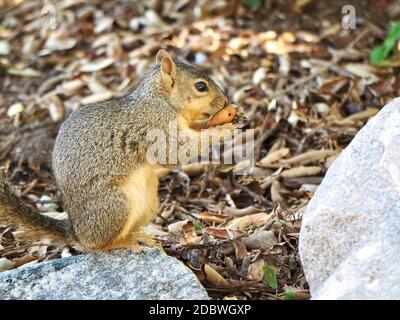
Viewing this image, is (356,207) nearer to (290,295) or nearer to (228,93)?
(290,295)

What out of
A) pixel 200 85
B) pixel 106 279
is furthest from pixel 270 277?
pixel 200 85

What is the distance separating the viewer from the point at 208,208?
526cm

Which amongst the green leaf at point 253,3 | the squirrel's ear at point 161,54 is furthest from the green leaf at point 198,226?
the green leaf at point 253,3

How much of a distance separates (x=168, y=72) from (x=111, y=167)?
2.26 feet

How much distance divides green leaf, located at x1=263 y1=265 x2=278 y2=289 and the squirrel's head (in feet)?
3.47

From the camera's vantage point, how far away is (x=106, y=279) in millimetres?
3816

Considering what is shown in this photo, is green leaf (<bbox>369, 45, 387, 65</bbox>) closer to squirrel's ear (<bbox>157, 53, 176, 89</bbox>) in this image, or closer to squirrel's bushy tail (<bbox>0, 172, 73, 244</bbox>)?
squirrel's ear (<bbox>157, 53, 176, 89</bbox>)

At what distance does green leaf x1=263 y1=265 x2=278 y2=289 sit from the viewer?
3858mm

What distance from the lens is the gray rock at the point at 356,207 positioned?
3430 mm

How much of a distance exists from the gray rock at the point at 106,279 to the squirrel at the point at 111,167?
138 millimetres

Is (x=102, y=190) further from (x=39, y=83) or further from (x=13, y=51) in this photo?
(x=13, y=51)

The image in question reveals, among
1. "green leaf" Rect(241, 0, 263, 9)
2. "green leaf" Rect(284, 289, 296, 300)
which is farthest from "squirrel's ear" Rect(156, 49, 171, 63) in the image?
"green leaf" Rect(241, 0, 263, 9)

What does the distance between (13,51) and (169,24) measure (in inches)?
59.1
